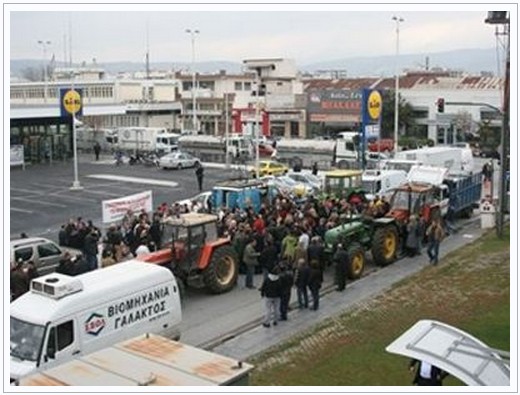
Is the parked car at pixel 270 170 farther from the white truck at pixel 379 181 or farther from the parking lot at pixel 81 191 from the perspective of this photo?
the white truck at pixel 379 181

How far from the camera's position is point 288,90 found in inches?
2889

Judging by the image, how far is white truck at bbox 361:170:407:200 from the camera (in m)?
29.0

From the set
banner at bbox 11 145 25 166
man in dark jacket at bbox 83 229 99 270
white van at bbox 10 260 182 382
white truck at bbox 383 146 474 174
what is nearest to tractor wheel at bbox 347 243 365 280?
man in dark jacket at bbox 83 229 99 270

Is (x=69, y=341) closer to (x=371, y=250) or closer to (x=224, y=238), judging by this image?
(x=224, y=238)

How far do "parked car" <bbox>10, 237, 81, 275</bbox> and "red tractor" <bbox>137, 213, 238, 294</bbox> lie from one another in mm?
2773

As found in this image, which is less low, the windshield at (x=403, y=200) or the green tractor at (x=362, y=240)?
the windshield at (x=403, y=200)

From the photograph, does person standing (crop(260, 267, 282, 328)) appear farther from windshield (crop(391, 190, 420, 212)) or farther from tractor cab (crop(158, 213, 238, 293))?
windshield (crop(391, 190, 420, 212))

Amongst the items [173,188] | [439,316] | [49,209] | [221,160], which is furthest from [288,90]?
[439,316]

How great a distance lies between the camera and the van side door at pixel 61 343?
11.6 m

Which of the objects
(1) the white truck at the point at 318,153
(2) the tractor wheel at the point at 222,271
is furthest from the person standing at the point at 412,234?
(1) the white truck at the point at 318,153

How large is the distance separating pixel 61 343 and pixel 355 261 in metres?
9.26

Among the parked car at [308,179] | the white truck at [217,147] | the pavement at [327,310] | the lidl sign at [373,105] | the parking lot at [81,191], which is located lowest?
the pavement at [327,310]

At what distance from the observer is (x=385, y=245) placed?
20.5 metres

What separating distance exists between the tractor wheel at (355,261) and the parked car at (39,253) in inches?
263
